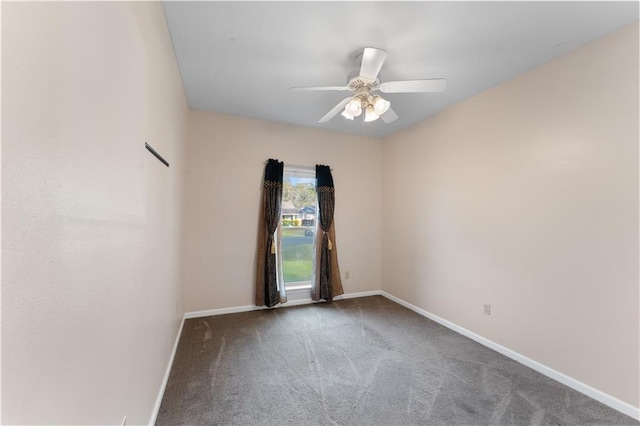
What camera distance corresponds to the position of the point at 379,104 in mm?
2078

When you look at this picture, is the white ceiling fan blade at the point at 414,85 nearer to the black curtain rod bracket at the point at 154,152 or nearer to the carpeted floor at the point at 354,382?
the black curtain rod bracket at the point at 154,152

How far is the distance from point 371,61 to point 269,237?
7.97 feet

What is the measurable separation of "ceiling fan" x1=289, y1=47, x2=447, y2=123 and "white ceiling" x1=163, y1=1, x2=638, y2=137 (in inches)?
10.2

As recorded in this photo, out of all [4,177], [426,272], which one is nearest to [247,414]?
[4,177]

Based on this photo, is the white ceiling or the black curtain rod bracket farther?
the white ceiling

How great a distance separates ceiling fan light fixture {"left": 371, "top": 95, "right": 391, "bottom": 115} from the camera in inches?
81.0

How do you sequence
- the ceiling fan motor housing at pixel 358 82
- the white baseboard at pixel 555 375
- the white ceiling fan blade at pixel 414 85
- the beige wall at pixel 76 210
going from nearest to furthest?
the beige wall at pixel 76 210 < the white baseboard at pixel 555 375 < the white ceiling fan blade at pixel 414 85 < the ceiling fan motor housing at pixel 358 82

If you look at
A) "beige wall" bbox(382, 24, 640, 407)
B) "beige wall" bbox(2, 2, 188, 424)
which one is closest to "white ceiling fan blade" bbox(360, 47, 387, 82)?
"beige wall" bbox(2, 2, 188, 424)

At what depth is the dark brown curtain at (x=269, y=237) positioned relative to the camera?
3426 millimetres

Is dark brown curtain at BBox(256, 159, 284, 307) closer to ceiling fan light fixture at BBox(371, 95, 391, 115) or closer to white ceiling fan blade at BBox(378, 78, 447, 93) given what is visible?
ceiling fan light fixture at BBox(371, 95, 391, 115)

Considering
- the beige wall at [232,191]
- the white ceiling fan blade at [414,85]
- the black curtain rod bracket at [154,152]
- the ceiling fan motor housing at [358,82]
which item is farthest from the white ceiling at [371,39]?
the black curtain rod bracket at [154,152]

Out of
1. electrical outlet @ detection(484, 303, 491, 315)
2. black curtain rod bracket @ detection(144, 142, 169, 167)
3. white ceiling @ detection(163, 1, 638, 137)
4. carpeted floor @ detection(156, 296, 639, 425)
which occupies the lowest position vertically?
carpeted floor @ detection(156, 296, 639, 425)

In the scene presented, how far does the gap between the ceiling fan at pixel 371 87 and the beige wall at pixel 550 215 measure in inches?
42.1

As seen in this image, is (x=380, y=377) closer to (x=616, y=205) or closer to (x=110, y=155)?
(x=616, y=205)
